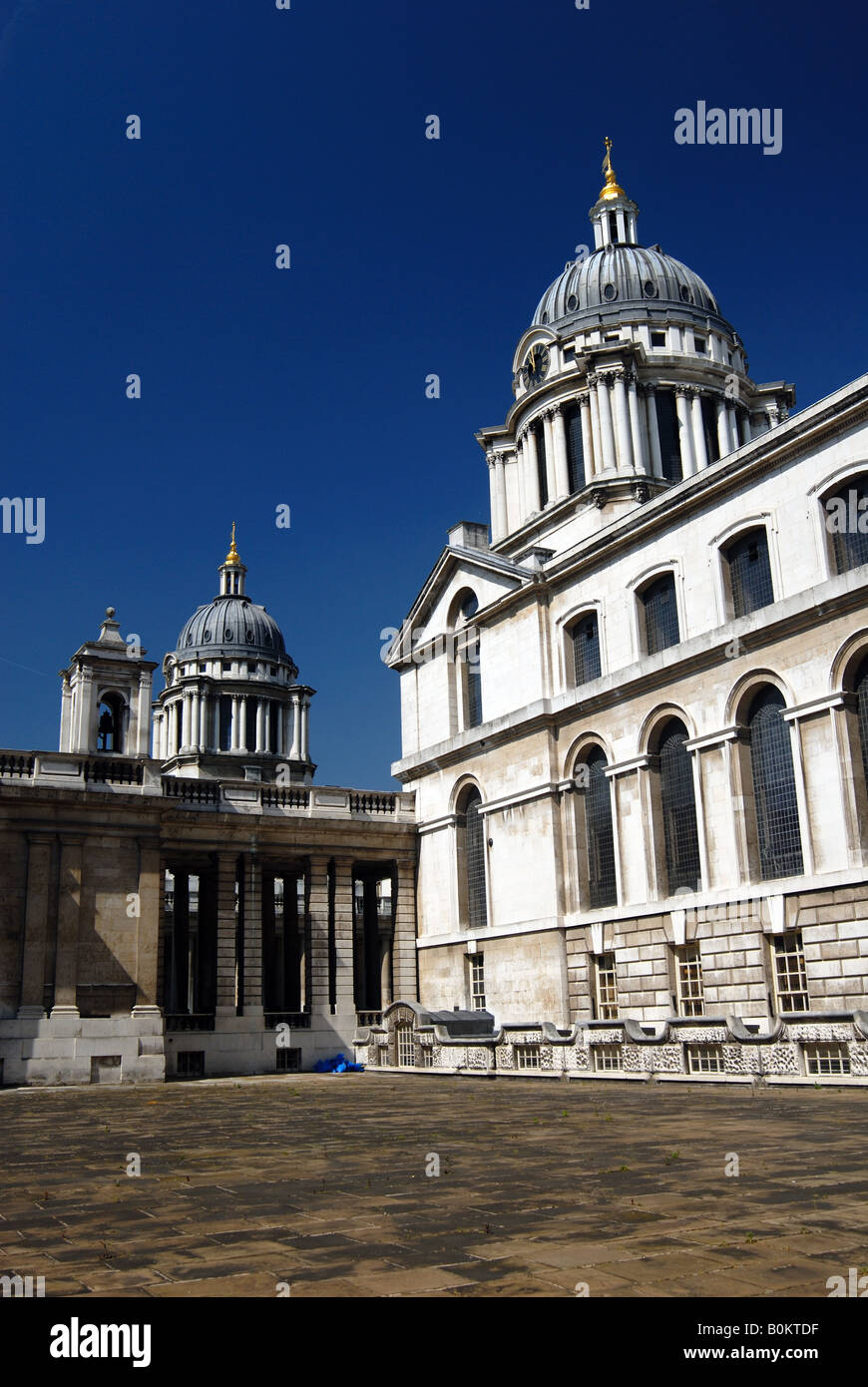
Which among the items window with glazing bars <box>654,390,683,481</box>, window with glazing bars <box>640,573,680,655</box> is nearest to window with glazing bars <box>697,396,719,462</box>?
window with glazing bars <box>654,390,683,481</box>

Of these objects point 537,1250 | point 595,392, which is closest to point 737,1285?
point 537,1250

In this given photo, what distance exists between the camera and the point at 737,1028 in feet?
82.0

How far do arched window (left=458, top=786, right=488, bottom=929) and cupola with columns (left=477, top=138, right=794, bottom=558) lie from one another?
1324 centimetres

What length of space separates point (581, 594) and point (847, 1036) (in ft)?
63.2

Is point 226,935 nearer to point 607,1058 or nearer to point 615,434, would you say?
point 607,1058

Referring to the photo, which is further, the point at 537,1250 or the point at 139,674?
the point at 139,674

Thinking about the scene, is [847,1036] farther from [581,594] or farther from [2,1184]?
[581,594]

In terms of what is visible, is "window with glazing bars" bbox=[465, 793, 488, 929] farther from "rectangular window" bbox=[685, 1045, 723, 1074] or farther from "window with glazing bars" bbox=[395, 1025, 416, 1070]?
"rectangular window" bbox=[685, 1045, 723, 1074]

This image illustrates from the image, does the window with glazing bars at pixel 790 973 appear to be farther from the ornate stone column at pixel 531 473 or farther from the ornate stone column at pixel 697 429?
the ornate stone column at pixel 531 473

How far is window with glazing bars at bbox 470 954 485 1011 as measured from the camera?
41125mm

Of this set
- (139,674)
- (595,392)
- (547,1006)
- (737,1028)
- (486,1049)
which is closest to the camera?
(737,1028)

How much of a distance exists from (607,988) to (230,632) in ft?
194

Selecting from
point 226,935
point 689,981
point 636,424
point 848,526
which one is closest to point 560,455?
point 636,424

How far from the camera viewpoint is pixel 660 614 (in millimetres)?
35875
